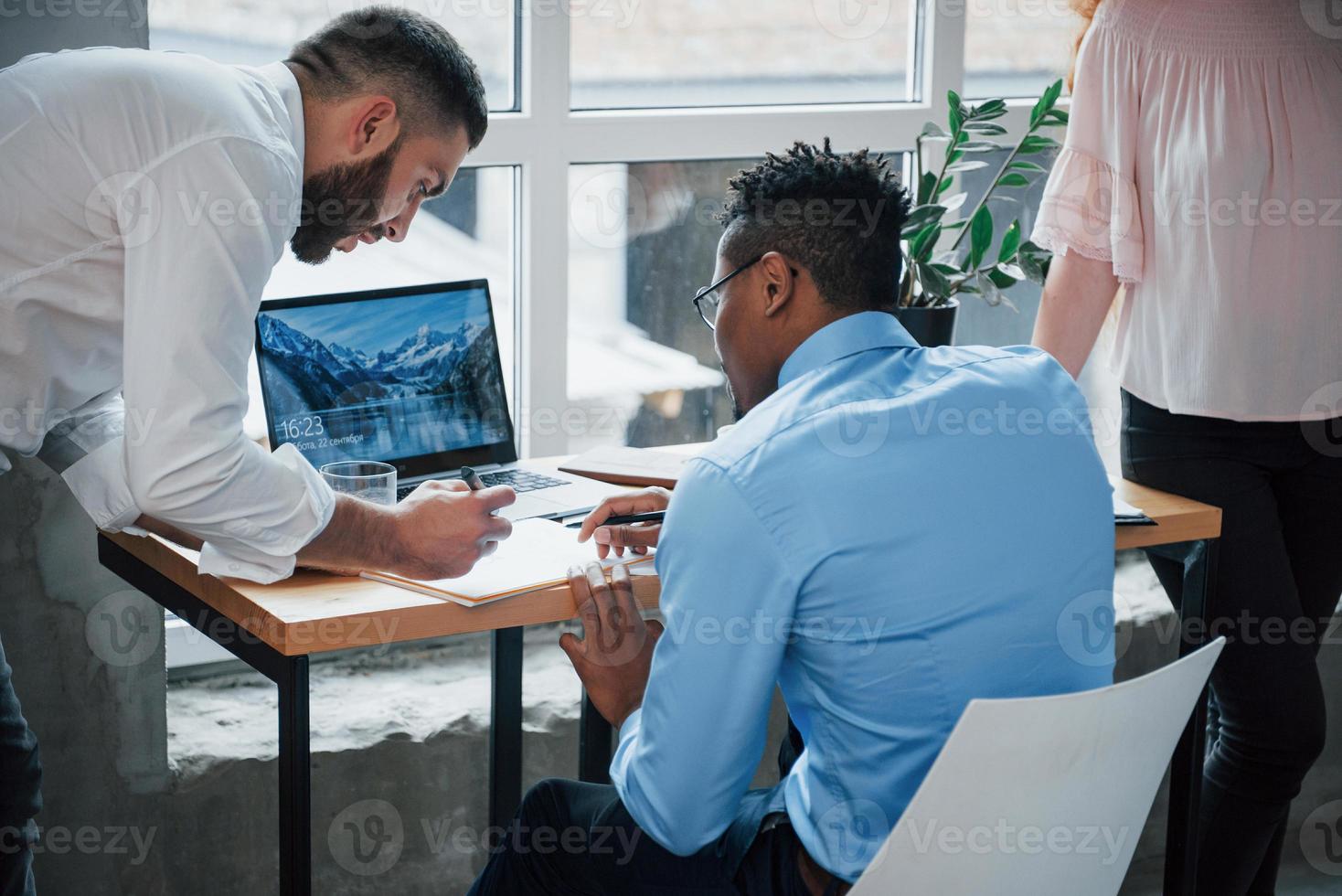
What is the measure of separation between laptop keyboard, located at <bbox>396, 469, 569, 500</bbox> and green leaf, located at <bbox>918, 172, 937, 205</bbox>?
35.0 inches

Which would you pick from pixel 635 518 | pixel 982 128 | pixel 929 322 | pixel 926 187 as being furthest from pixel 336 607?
pixel 982 128

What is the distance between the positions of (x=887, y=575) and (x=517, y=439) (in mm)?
1607

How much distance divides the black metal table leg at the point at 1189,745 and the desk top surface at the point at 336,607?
0.88 meters

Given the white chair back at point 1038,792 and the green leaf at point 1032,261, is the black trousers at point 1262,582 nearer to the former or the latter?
the green leaf at point 1032,261

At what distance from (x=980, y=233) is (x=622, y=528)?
109 centimetres

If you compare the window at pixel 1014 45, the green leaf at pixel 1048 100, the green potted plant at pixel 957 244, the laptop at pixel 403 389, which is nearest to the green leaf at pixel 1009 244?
the green potted plant at pixel 957 244

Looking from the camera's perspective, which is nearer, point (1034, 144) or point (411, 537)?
point (411, 537)

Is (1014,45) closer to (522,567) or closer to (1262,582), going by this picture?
(1262,582)

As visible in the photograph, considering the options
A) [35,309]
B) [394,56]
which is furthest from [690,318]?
[35,309]

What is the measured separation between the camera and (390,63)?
1.71 metres

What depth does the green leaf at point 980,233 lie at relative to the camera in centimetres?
264

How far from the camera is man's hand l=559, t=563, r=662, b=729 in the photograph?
1676mm

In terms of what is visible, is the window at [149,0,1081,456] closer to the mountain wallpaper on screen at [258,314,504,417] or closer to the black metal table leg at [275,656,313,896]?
the mountain wallpaper on screen at [258,314,504,417]

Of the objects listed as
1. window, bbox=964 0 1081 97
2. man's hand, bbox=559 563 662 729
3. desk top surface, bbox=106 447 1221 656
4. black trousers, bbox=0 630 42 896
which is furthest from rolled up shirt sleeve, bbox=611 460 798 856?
window, bbox=964 0 1081 97
